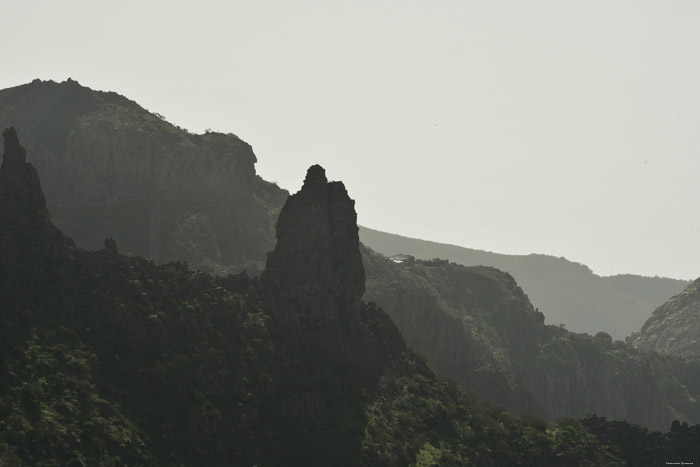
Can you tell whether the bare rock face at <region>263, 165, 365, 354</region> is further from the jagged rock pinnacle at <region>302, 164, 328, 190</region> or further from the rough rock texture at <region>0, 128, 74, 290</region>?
the rough rock texture at <region>0, 128, 74, 290</region>

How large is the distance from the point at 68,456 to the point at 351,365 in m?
59.2

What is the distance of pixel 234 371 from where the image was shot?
5325 inches

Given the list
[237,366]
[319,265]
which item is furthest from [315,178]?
[237,366]

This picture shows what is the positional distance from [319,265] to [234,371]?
25.1 m

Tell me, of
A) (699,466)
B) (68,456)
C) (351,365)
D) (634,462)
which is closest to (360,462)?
(351,365)

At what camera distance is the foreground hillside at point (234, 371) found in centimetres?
11181

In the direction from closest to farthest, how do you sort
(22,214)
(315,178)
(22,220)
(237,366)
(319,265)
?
(22,220) < (22,214) < (237,366) < (319,265) < (315,178)

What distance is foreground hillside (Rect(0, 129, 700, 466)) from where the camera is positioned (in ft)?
367

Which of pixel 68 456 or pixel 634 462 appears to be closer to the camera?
pixel 68 456


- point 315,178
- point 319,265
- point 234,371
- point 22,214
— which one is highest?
point 315,178

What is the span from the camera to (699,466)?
159000 mm

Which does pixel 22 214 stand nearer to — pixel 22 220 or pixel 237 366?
pixel 22 220

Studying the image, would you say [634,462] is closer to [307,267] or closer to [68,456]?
[307,267]

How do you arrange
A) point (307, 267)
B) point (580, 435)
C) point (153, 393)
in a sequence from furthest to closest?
point (580, 435), point (307, 267), point (153, 393)
